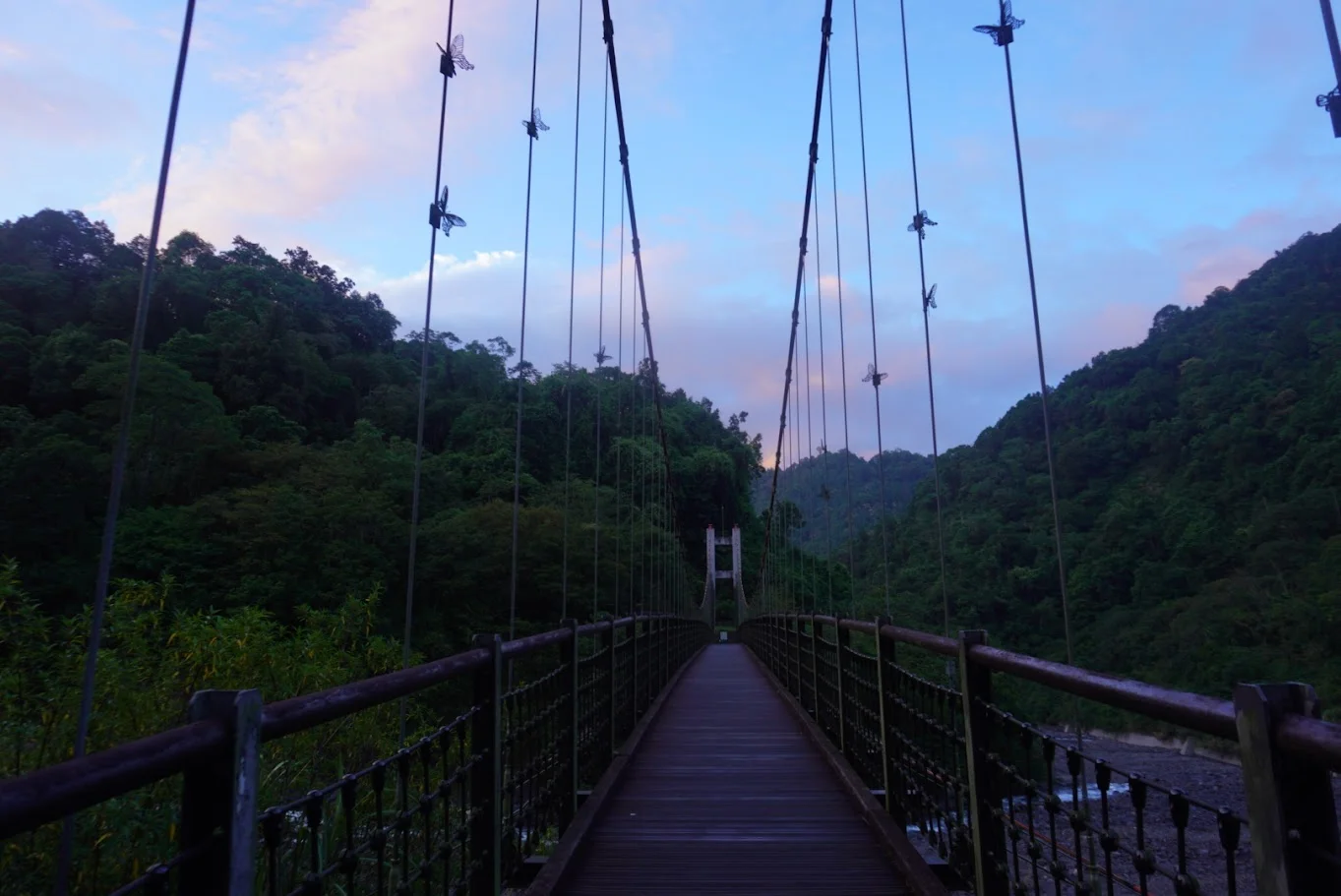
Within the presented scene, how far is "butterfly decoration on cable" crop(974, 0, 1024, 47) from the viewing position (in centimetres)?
357

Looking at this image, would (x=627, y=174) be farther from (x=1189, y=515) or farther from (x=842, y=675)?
(x=1189, y=515)

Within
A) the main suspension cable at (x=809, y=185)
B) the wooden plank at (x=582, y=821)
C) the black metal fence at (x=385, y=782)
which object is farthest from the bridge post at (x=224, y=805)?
the main suspension cable at (x=809, y=185)

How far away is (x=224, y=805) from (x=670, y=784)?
9.21 ft

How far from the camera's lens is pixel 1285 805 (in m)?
0.90

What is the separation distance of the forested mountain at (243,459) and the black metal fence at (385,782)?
23.7ft

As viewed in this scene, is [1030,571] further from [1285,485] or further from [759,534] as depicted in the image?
[759,534]

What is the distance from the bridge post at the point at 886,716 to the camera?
8.87ft

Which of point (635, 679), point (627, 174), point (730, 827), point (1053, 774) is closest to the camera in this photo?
point (1053, 774)

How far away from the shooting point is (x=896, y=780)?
2697 mm

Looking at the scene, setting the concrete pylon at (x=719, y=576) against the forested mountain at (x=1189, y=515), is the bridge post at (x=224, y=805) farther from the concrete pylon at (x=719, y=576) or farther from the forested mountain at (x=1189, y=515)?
the concrete pylon at (x=719, y=576)

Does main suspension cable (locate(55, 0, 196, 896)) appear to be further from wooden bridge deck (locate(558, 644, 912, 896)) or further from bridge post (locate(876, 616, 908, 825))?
bridge post (locate(876, 616, 908, 825))

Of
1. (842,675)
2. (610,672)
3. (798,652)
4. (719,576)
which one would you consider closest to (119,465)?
(610,672)

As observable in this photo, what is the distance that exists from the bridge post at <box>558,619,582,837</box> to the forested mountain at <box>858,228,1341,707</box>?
1777 cm

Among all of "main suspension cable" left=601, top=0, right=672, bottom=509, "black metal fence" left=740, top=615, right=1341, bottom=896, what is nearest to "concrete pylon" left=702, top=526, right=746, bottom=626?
"main suspension cable" left=601, top=0, right=672, bottom=509
